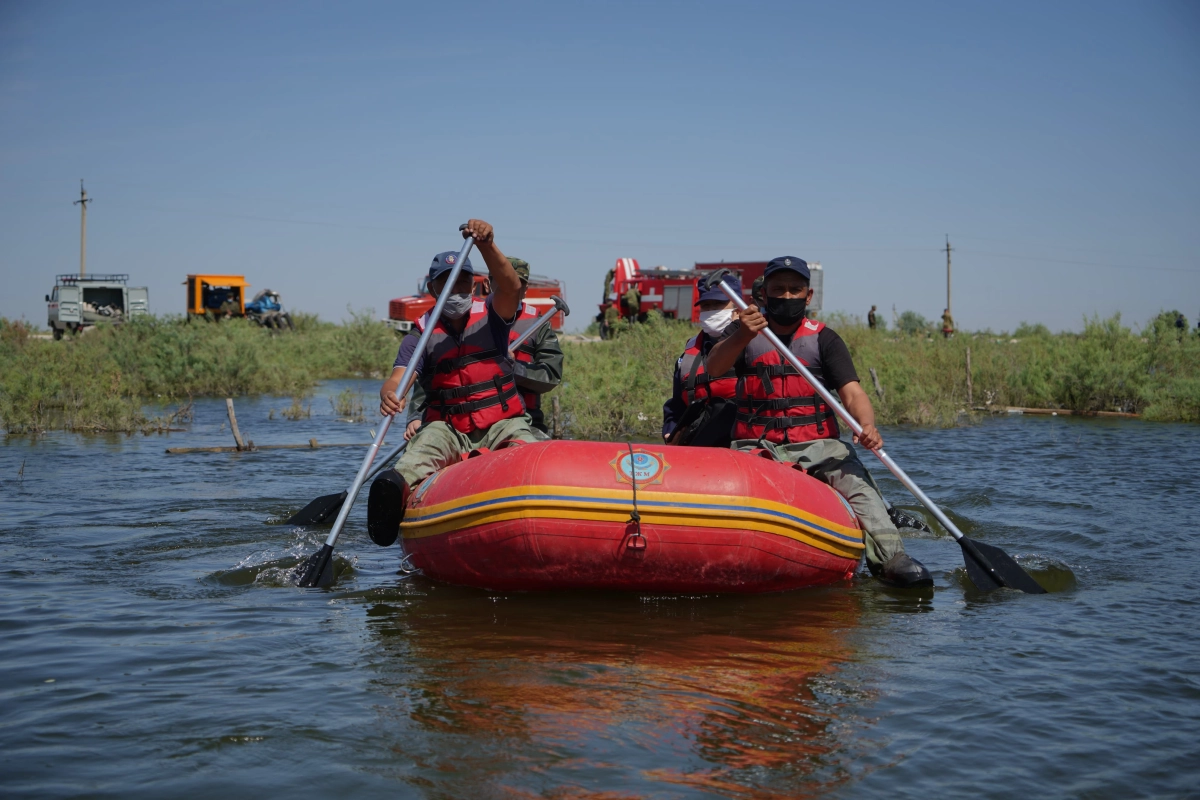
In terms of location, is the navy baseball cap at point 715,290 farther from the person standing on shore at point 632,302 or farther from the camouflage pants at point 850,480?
the person standing on shore at point 632,302

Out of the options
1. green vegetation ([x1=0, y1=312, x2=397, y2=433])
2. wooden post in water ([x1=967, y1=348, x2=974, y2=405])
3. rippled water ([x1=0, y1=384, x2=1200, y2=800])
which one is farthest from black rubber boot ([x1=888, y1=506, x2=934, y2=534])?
green vegetation ([x1=0, y1=312, x2=397, y2=433])

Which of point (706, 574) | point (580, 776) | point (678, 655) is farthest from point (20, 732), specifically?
point (706, 574)

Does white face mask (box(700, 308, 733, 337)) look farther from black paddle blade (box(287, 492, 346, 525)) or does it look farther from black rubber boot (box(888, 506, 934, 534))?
black paddle blade (box(287, 492, 346, 525))

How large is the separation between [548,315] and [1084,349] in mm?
13344

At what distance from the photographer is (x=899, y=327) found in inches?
818

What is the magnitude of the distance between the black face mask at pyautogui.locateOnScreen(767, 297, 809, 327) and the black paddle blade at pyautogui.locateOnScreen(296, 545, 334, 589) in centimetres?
291

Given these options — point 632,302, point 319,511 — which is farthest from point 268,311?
point 319,511

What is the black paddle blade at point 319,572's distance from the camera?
6.15 m

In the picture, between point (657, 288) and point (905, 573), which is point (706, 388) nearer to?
point (905, 573)

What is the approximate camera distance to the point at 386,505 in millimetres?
6016

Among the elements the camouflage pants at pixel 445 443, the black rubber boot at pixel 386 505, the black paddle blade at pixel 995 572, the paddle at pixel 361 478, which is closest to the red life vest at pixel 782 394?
the black paddle blade at pixel 995 572

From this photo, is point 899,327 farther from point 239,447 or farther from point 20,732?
point 20,732

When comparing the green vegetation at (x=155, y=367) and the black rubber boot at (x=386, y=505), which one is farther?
the green vegetation at (x=155, y=367)

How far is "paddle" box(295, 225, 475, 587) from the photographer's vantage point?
20.2ft
